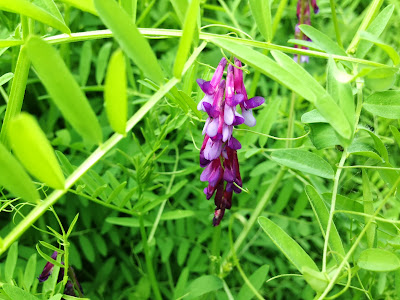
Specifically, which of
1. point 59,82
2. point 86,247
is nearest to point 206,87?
point 59,82

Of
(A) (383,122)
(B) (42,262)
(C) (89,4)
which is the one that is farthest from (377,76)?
(A) (383,122)

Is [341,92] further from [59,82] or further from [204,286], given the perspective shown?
[204,286]

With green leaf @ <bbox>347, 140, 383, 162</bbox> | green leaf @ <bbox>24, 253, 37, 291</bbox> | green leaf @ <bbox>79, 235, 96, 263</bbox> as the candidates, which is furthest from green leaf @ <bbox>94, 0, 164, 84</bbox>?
green leaf @ <bbox>79, 235, 96, 263</bbox>

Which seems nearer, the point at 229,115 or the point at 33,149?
the point at 33,149

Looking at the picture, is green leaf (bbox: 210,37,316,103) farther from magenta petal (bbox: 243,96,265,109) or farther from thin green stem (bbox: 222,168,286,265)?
thin green stem (bbox: 222,168,286,265)

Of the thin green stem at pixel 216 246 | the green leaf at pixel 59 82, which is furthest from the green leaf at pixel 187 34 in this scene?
the thin green stem at pixel 216 246

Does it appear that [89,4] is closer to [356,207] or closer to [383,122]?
[356,207]

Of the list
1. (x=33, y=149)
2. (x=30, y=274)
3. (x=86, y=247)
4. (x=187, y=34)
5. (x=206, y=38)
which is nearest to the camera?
(x=33, y=149)
